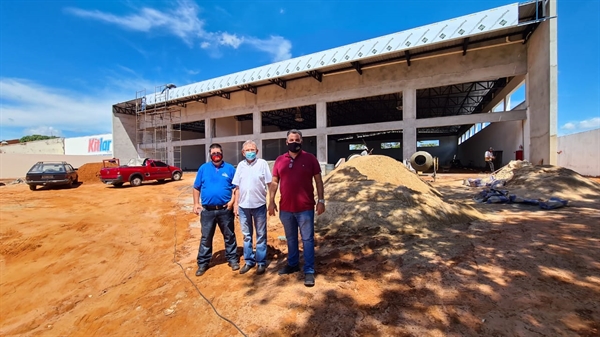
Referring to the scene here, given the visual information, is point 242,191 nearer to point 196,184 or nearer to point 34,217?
point 196,184

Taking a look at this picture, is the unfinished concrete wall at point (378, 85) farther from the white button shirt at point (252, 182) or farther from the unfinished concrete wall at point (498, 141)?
the white button shirt at point (252, 182)

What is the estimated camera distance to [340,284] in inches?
107

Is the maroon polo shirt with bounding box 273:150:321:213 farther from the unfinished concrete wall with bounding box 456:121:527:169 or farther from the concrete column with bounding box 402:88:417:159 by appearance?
the unfinished concrete wall with bounding box 456:121:527:169

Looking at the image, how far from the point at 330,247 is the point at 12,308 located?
477cm

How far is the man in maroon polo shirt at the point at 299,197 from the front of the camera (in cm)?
284

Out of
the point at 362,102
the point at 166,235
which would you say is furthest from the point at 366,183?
the point at 362,102

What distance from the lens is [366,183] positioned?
583 cm

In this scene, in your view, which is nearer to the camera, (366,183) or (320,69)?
(366,183)

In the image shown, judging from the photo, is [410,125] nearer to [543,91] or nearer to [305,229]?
[543,91]

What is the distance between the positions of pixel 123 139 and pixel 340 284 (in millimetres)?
30823

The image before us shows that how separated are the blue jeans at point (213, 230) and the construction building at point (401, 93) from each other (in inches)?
540

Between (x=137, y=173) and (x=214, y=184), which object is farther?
(x=137, y=173)

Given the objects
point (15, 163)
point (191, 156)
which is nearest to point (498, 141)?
point (191, 156)

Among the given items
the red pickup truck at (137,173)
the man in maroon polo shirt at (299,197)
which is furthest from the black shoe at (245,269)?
the red pickup truck at (137,173)
